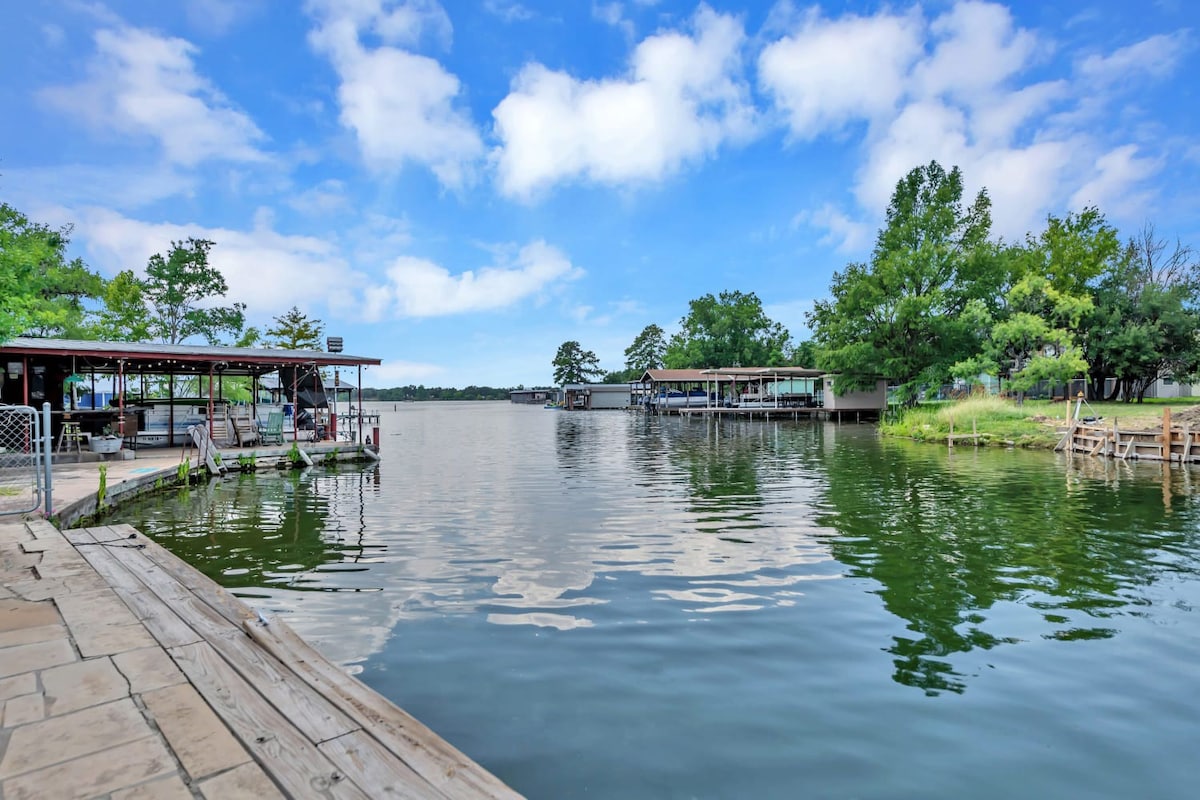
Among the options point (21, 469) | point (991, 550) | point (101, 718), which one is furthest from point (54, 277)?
point (991, 550)

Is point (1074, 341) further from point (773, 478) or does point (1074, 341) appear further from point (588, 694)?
point (588, 694)

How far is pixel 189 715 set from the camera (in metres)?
3.03

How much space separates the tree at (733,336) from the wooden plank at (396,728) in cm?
7411

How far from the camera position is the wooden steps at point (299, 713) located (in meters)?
2.52

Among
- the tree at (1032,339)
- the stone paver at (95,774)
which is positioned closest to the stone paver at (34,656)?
the stone paver at (95,774)

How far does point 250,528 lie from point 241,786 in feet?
31.7

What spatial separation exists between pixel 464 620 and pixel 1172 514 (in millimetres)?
12753

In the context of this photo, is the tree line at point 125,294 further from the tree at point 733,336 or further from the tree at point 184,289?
the tree at point 733,336

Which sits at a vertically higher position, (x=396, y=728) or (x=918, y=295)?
(x=918, y=295)

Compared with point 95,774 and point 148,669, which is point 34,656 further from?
point 95,774

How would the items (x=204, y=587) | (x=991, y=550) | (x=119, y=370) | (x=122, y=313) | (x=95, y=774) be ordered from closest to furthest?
(x=95, y=774) → (x=204, y=587) → (x=991, y=550) → (x=119, y=370) → (x=122, y=313)

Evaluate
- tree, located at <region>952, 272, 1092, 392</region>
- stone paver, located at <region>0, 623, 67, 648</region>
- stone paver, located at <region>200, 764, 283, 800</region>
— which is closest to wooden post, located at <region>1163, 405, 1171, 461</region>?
tree, located at <region>952, 272, 1092, 392</region>

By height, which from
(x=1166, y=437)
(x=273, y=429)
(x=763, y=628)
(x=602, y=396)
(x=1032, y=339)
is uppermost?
(x=1032, y=339)

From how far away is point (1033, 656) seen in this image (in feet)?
17.6
